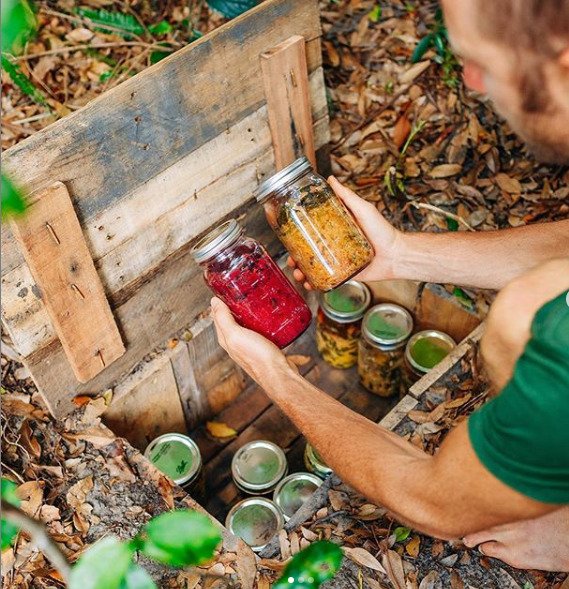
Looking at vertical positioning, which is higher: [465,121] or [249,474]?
[465,121]

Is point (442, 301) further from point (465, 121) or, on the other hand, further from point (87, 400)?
point (87, 400)

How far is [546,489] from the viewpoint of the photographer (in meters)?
1.27

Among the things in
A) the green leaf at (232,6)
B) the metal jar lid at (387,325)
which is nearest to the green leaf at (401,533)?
the metal jar lid at (387,325)

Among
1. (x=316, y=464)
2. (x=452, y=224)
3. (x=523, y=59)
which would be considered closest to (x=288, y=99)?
(x=452, y=224)

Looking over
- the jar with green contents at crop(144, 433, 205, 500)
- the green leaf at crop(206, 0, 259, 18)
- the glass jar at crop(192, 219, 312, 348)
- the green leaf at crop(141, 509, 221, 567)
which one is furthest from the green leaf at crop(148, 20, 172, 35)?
the green leaf at crop(141, 509, 221, 567)

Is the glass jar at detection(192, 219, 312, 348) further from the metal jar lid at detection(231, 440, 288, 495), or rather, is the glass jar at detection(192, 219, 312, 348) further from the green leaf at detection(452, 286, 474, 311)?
the green leaf at detection(452, 286, 474, 311)

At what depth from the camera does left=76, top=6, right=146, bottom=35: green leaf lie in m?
3.44

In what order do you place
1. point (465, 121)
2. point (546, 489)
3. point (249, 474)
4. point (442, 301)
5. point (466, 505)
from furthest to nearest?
point (465, 121), point (442, 301), point (249, 474), point (466, 505), point (546, 489)

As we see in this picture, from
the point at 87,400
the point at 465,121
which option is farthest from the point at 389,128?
the point at 87,400

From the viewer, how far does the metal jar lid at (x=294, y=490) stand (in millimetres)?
2479

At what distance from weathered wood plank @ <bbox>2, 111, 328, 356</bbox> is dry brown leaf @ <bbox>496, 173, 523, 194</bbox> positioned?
3.28ft

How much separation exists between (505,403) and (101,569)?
780mm

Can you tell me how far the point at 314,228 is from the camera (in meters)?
2.10

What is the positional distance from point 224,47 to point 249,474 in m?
1.42
